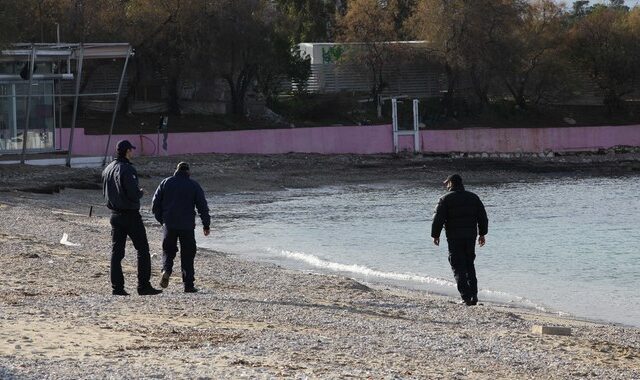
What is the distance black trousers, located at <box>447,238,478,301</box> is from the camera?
14.9m

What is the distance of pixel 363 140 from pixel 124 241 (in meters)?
43.7

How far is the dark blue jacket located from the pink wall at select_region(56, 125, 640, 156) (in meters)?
28.2

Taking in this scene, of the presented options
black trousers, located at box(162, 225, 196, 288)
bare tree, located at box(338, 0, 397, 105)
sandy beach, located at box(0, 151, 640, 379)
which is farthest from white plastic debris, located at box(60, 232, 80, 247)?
bare tree, located at box(338, 0, 397, 105)

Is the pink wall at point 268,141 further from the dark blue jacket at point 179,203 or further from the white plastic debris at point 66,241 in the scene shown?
the dark blue jacket at point 179,203

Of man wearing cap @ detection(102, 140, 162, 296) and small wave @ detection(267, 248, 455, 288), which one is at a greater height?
man wearing cap @ detection(102, 140, 162, 296)

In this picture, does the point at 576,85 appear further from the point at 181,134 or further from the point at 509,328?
the point at 509,328

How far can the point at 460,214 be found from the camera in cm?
1479

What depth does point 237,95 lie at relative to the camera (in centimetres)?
6109

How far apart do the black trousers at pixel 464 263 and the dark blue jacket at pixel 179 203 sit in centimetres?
314

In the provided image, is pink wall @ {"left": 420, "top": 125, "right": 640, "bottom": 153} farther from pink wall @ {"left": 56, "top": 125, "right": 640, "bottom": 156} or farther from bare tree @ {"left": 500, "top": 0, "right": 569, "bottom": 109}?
bare tree @ {"left": 500, "top": 0, "right": 569, "bottom": 109}

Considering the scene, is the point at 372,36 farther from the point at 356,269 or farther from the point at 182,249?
the point at 182,249

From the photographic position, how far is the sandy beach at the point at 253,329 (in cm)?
923

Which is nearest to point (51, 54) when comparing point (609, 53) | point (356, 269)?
point (356, 269)

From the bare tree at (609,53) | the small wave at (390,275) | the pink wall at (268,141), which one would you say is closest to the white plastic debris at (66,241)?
the small wave at (390,275)
